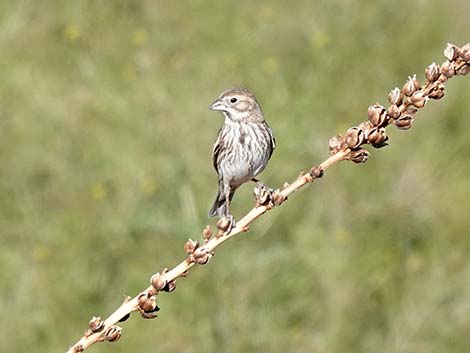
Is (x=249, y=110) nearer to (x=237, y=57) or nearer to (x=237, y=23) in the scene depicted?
(x=237, y=57)

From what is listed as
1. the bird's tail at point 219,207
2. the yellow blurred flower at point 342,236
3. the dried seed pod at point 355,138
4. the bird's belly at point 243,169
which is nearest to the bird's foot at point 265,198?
the dried seed pod at point 355,138

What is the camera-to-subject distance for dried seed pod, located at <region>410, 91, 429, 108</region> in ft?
7.88

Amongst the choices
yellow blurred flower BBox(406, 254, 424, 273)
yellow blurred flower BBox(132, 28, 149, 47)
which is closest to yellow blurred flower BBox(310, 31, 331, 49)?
yellow blurred flower BBox(132, 28, 149, 47)

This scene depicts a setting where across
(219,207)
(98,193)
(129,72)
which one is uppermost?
(129,72)

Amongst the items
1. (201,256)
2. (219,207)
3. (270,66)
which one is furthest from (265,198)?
(270,66)

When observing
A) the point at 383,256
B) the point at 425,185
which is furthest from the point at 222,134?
the point at 425,185

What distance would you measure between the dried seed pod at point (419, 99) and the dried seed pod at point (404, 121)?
3cm

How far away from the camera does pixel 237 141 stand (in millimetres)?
4977

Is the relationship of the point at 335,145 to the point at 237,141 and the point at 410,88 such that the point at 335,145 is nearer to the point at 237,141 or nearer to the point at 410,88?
the point at 410,88

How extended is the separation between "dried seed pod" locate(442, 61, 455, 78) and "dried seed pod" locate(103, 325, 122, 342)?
3.07 feet

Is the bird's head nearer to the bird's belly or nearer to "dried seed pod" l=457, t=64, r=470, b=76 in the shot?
the bird's belly

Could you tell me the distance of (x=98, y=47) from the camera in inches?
422

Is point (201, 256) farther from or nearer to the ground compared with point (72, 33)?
nearer to the ground

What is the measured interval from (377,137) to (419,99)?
0.43 feet
